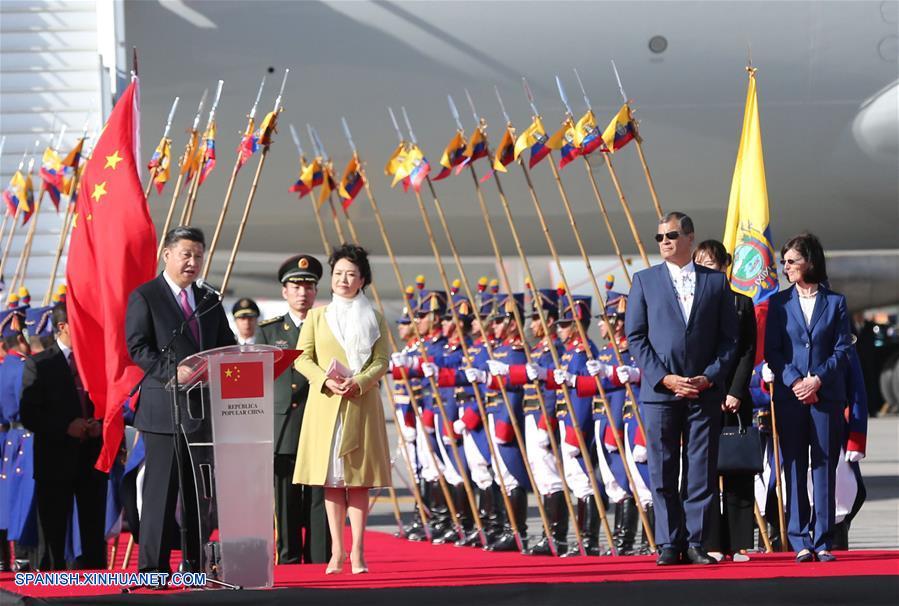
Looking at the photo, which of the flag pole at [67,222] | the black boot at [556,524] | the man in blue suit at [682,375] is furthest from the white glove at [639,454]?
the flag pole at [67,222]

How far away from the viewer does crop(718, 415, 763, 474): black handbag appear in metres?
6.28

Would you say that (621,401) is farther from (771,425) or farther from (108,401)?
(108,401)

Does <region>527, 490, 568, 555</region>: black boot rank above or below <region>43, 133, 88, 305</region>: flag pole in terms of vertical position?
below

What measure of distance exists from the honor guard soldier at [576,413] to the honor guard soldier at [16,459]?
280 centimetres

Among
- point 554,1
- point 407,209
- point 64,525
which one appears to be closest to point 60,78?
point 407,209

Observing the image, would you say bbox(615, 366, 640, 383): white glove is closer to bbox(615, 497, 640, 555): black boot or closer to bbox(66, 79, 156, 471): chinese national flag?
bbox(615, 497, 640, 555): black boot

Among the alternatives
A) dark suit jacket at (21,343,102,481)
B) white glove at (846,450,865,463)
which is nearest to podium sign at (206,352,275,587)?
dark suit jacket at (21,343,102,481)

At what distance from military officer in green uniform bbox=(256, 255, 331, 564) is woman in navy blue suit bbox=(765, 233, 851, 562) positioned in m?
2.21

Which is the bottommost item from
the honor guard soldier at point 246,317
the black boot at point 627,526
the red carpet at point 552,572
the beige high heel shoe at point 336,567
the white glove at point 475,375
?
the red carpet at point 552,572

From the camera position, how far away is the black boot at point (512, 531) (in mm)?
8766

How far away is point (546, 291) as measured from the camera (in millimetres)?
9312

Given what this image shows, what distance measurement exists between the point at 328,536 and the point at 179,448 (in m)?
1.99

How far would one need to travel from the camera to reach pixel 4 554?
27.6 feet

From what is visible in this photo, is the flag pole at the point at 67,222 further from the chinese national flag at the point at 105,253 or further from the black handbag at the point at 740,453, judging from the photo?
the black handbag at the point at 740,453
